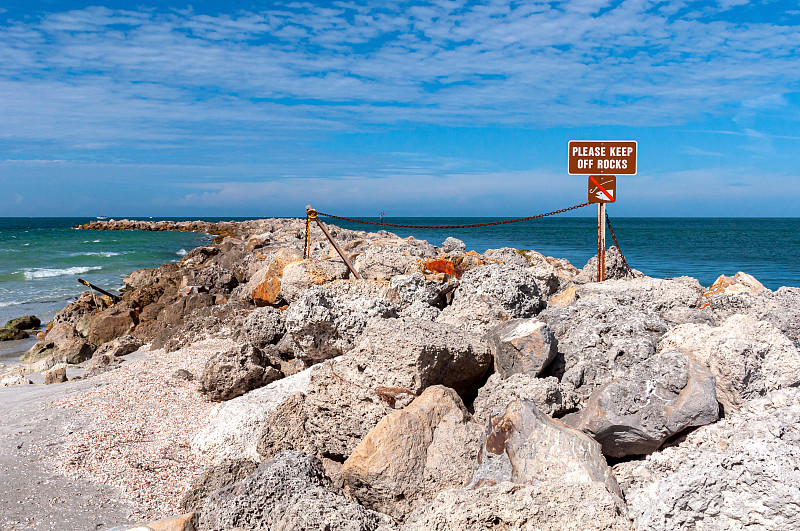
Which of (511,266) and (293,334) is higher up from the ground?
(511,266)

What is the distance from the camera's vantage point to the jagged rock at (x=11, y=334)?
12.4m

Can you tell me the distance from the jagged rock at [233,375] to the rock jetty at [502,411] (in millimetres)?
22

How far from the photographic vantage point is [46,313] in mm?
15406

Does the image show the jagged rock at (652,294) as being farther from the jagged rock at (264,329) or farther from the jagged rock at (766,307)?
the jagged rock at (264,329)

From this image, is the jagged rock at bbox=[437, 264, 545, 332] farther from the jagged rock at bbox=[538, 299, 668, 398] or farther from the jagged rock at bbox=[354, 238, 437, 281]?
the jagged rock at bbox=[354, 238, 437, 281]

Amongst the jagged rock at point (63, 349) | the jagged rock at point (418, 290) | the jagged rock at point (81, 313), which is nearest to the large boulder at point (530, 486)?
the jagged rock at point (418, 290)

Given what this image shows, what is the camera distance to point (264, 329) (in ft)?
20.9

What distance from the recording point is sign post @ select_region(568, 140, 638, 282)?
8.14 metres

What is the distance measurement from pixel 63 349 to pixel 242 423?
6.16 m

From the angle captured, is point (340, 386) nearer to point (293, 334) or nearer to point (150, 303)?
point (293, 334)

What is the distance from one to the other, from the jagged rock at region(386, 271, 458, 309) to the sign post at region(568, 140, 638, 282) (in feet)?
9.93

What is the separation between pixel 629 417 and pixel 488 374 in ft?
4.73

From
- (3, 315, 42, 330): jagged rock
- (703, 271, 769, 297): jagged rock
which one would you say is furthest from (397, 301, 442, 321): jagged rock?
(3, 315, 42, 330): jagged rock

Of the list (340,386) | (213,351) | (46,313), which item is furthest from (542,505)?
(46,313)
